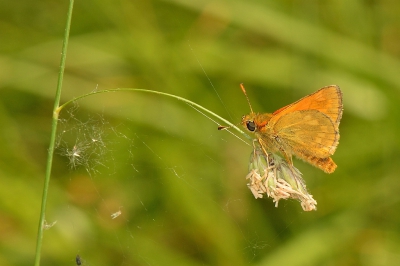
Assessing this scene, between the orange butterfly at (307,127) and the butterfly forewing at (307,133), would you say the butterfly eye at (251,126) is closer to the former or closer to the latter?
the orange butterfly at (307,127)

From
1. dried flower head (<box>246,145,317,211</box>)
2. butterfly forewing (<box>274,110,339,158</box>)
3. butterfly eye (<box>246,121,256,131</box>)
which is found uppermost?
butterfly eye (<box>246,121,256,131</box>)

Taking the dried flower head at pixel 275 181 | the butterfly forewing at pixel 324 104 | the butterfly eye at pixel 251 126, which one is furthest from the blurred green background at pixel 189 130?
the dried flower head at pixel 275 181

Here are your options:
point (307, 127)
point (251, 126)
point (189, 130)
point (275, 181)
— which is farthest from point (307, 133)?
point (189, 130)

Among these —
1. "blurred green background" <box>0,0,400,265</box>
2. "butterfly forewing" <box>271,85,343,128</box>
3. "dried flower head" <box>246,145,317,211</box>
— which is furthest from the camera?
"blurred green background" <box>0,0,400,265</box>

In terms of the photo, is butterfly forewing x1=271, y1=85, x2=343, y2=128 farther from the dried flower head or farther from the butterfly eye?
the dried flower head

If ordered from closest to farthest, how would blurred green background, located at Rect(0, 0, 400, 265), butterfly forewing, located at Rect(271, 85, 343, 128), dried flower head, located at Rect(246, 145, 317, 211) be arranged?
dried flower head, located at Rect(246, 145, 317, 211) → butterfly forewing, located at Rect(271, 85, 343, 128) → blurred green background, located at Rect(0, 0, 400, 265)

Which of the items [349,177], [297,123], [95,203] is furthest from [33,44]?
[349,177]

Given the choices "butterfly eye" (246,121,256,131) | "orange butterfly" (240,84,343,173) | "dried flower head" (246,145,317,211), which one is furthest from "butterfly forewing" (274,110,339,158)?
"dried flower head" (246,145,317,211)

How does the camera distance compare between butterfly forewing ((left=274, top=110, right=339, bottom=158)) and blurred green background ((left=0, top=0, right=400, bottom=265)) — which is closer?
butterfly forewing ((left=274, top=110, right=339, bottom=158))
